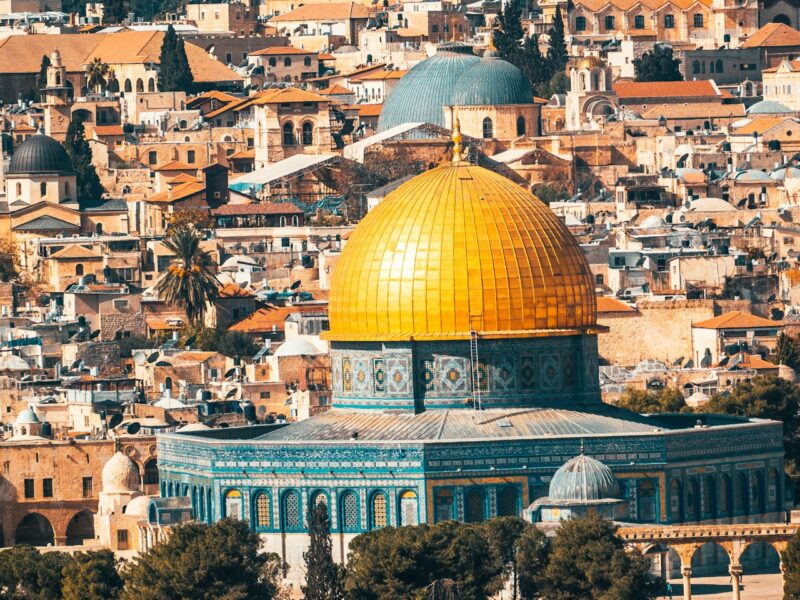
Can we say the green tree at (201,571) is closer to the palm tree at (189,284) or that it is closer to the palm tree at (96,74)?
the palm tree at (189,284)

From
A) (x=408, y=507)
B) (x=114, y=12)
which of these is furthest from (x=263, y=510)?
(x=114, y=12)

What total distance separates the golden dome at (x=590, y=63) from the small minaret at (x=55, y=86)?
17.5 m

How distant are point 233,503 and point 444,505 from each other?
4.01 metres

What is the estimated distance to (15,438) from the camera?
89062 mm

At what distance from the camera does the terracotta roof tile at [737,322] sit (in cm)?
9894

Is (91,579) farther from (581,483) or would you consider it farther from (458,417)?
(458,417)

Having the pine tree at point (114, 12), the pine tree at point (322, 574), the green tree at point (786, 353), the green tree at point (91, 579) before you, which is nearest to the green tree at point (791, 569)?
the pine tree at point (322, 574)

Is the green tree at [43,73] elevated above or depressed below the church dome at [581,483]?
above

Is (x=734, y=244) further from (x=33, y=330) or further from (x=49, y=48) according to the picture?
(x=49, y=48)

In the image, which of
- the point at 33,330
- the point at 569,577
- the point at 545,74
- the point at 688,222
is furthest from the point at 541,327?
the point at 545,74

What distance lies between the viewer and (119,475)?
81.8 metres

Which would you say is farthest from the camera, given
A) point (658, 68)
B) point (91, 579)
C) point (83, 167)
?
point (658, 68)

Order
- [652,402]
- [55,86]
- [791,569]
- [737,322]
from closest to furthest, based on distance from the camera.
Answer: [791,569]
[652,402]
[737,322]
[55,86]

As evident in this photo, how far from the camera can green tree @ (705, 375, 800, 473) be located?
3287 inches
